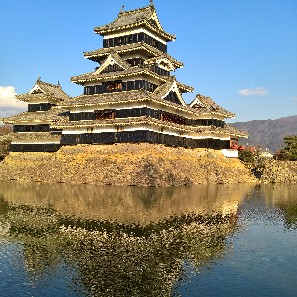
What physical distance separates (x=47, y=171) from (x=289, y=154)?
47862mm

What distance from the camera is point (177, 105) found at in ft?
169

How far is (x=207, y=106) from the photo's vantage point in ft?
189

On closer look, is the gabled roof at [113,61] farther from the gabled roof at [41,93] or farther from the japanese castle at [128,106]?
the gabled roof at [41,93]

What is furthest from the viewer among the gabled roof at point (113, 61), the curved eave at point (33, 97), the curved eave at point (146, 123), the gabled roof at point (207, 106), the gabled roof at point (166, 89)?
the curved eave at point (33, 97)

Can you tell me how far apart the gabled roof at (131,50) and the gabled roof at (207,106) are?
664 centimetres

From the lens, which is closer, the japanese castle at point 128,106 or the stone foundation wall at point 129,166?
the stone foundation wall at point 129,166

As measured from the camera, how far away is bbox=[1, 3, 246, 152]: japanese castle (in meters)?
47.2

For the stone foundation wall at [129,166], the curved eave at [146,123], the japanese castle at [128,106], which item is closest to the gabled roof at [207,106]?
the japanese castle at [128,106]

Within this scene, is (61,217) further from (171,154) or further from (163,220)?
(171,154)

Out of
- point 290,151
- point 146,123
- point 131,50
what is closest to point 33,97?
point 131,50

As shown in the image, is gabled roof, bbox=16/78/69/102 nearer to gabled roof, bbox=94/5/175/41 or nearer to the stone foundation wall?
the stone foundation wall

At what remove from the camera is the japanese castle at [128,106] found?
47163 mm

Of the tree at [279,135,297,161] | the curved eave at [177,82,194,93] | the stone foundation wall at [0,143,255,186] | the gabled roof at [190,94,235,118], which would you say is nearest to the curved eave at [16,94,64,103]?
the stone foundation wall at [0,143,255,186]

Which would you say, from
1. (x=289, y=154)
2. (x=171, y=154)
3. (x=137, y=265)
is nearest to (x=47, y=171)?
(x=171, y=154)
